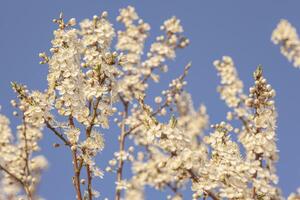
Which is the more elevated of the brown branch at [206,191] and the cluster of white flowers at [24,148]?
the cluster of white flowers at [24,148]

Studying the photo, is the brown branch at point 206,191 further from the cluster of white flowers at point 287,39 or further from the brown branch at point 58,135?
the cluster of white flowers at point 287,39

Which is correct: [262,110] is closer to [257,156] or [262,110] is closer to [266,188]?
[257,156]

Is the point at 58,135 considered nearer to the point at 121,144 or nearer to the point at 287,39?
the point at 121,144

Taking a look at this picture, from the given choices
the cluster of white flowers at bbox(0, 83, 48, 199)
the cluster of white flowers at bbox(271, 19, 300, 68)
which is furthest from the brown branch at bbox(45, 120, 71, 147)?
the cluster of white flowers at bbox(271, 19, 300, 68)

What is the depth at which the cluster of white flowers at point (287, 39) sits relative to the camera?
9273mm

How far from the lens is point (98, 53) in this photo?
5219mm

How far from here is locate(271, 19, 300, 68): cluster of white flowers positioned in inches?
365

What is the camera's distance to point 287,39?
9445 mm

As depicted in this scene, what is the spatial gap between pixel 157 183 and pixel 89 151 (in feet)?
18.3

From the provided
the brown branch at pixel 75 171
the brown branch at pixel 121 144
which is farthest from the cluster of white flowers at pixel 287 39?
the brown branch at pixel 75 171

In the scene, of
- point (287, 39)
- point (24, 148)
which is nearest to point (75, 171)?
point (24, 148)

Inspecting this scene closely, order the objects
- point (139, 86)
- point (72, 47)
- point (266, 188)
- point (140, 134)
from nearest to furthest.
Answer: point (266, 188) < point (72, 47) < point (139, 86) < point (140, 134)

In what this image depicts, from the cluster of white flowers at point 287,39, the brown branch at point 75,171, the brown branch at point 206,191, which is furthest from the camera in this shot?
the cluster of white flowers at point 287,39

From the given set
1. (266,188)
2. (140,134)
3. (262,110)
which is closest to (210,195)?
(266,188)
